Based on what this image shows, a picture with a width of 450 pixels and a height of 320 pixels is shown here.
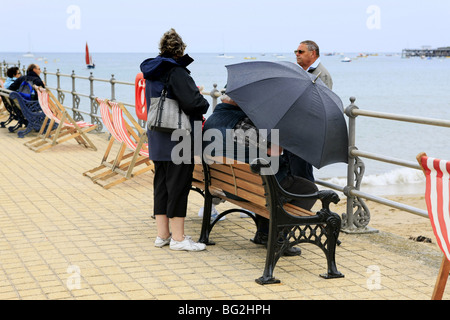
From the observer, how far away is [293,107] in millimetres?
4879

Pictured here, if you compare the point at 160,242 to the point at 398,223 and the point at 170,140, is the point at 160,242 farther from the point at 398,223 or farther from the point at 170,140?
the point at 398,223

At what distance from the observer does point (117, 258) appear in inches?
211

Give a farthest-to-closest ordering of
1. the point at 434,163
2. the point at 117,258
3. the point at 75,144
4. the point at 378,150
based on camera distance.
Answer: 1. the point at 378,150
2. the point at 75,144
3. the point at 117,258
4. the point at 434,163

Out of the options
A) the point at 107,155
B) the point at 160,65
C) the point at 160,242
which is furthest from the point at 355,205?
the point at 107,155

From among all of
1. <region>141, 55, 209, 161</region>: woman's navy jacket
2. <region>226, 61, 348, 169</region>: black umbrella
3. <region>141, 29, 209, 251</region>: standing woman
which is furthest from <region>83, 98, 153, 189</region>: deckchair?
<region>226, 61, 348, 169</region>: black umbrella

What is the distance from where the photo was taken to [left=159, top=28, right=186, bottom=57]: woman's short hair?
5301 mm

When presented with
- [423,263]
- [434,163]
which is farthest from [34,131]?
[434,163]

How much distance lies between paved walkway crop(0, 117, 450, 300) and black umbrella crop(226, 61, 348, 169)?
927 mm

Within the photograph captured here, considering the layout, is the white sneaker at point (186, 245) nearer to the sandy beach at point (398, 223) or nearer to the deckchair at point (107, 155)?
the deckchair at point (107, 155)

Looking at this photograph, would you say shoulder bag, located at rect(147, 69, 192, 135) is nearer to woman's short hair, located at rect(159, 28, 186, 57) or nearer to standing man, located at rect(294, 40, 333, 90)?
woman's short hair, located at rect(159, 28, 186, 57)

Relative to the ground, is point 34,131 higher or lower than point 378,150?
higher

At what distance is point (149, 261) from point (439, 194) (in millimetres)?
2549
